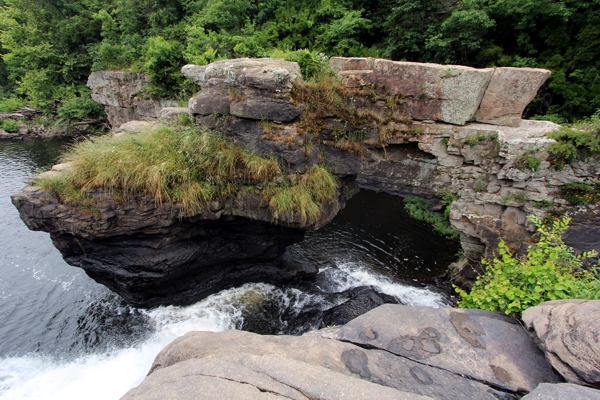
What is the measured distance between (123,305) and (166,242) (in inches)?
126

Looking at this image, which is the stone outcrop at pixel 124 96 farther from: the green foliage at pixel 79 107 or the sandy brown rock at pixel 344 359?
the sandy brown rock at pixel 344 359

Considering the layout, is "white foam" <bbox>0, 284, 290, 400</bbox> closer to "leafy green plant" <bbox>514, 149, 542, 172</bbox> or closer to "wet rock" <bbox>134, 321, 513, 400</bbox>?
"wet rock" <bbox>134, 321, 513, 400</bbox>

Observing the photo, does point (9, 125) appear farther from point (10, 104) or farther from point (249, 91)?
point (249, 91)

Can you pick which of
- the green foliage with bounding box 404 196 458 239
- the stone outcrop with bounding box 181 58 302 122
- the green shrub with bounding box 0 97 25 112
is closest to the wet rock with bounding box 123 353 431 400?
the stone outcrop with bounding box 181 58 302 122

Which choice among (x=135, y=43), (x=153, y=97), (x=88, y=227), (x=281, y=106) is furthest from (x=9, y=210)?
(x=281, y=106)

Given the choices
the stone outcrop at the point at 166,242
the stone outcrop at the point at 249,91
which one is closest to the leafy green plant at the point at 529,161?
the stone outcrop at the point at 166,242

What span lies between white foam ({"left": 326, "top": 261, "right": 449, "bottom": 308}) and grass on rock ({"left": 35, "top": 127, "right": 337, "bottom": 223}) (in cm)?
388

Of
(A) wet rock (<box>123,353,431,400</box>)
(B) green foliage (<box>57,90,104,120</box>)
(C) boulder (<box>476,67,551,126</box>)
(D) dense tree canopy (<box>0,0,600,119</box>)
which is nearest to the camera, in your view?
(A) wet rock (<box>123,353,431,400</box>)

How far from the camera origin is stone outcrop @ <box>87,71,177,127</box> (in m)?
19.4

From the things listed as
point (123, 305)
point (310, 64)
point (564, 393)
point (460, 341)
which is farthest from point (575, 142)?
point (123, 305)

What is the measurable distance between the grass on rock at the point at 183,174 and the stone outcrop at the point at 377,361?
11.9ft

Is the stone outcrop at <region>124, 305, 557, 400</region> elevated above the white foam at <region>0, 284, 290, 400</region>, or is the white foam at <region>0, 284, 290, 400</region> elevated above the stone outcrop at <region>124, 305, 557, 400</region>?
the stone outcrop at <region>124, 305, 557, 400</region>

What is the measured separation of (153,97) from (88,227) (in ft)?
47.3

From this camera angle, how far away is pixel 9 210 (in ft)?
44.8
